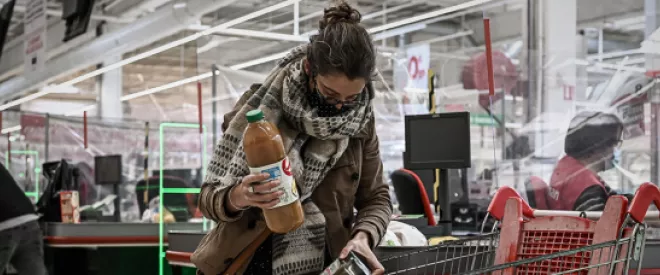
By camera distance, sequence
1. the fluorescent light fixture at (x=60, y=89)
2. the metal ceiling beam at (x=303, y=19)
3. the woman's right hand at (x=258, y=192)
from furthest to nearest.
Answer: the fluorescent light fixture at (x=60, y=89), the metal ceiling beam at (x=303, y=19), the woman's right hand at (x=258, y=192)

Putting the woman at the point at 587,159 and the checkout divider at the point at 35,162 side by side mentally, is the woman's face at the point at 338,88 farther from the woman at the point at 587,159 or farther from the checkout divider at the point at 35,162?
the checkout divider at the point at 35,162

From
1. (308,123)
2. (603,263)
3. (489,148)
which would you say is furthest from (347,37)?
(489,148)

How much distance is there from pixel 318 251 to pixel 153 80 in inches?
655

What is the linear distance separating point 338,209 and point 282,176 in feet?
1.30

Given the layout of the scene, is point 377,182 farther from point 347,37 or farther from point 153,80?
point 153,80

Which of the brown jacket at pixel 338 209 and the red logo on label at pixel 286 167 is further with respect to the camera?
the brown jacket at pixel 338 209

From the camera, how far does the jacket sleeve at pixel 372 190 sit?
2166mm

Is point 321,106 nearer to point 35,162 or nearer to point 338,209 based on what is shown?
point 338,209

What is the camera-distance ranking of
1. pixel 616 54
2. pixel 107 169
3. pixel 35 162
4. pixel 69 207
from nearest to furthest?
1. pixel 616 54
2. pixel 69 207
3. pixel 107 169
4. pixel 35 162

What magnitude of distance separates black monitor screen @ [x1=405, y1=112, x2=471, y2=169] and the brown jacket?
76.5 inches

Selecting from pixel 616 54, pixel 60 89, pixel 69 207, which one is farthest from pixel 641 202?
pixel 60 89

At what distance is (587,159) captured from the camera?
18.1 feet

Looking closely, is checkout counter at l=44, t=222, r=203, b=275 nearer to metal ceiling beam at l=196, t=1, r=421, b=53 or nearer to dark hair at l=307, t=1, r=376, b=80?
metal ceiling beam at l=196, t=1, r=421, b=53

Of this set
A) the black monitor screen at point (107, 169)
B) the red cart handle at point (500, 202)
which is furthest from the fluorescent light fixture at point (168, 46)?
the red cart handle at point (500, 202)
